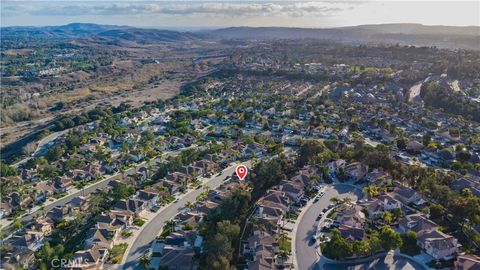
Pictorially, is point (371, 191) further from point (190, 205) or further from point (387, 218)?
point (190, 205)

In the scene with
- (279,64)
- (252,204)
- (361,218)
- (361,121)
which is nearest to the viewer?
(361,218)

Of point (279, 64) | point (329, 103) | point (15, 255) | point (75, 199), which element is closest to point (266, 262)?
point (15, 255)

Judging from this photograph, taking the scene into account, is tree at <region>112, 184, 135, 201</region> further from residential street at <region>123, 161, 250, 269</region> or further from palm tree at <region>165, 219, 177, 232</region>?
palm tree at <region>165, 219, 177, 232</region>

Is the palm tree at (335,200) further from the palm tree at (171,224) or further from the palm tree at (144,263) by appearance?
the palm tree at (144,263)

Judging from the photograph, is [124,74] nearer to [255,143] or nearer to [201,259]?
[255,143]

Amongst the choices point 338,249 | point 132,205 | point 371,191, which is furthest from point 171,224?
point 371,191

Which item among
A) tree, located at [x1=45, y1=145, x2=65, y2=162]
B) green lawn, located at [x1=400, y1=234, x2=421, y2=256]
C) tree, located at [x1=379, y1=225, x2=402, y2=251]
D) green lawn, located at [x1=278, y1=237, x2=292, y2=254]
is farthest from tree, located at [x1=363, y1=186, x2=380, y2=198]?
tree, located at [x1=45, y1=145, x2=65, y2=162]
